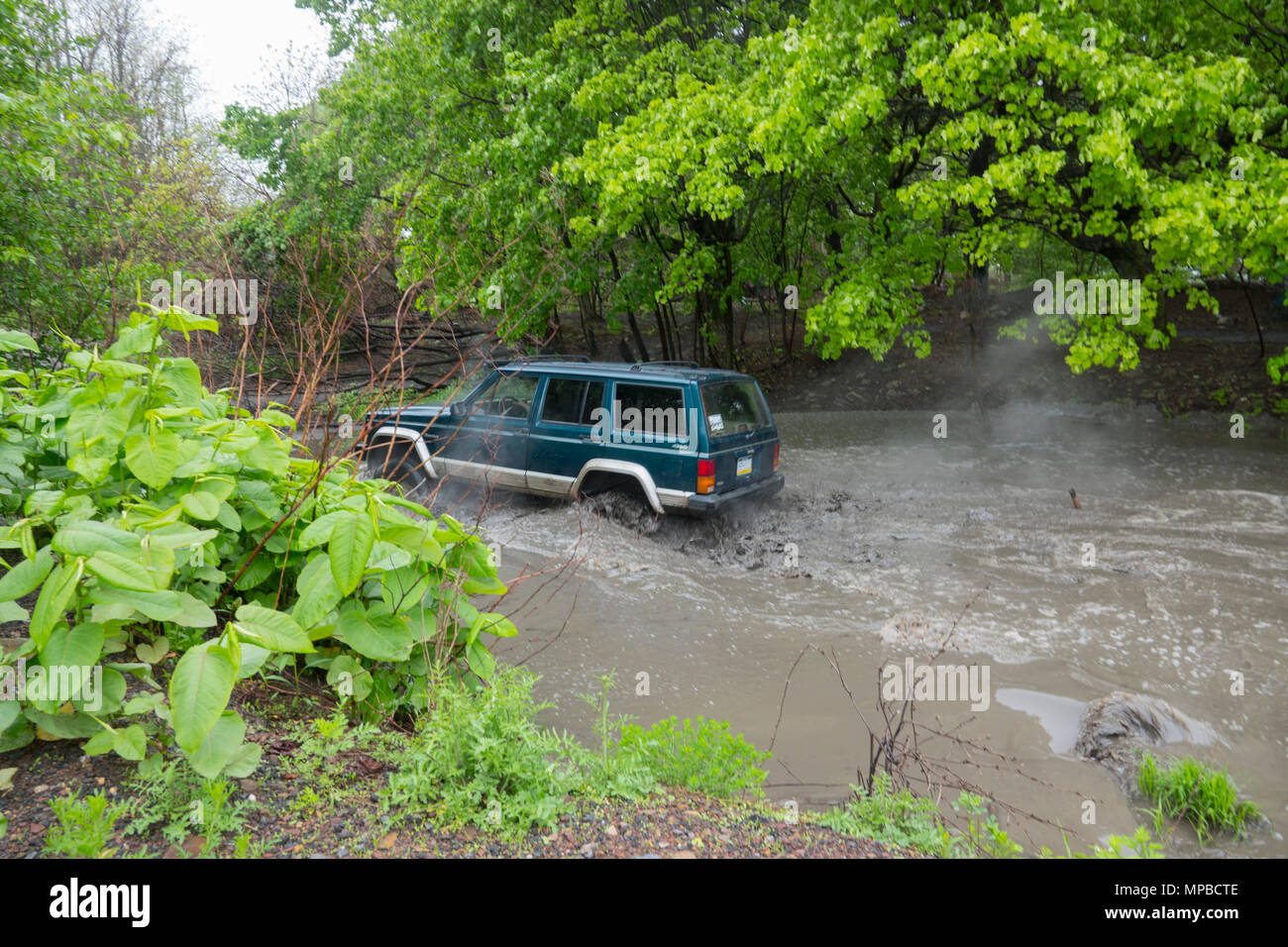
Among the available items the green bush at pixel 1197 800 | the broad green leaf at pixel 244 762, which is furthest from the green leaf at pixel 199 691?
the green bush at pixel 1197 800

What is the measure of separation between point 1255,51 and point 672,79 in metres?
7.87

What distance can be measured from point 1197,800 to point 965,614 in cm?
304

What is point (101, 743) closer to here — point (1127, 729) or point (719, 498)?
point (1127, 729)

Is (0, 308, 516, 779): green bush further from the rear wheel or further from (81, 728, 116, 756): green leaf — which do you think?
the rear wheel

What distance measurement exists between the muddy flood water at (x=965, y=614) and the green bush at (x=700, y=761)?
2.70ft

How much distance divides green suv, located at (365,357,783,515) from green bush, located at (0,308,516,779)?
470 centimetres

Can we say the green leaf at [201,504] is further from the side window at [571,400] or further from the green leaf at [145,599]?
the side window at [571,400]

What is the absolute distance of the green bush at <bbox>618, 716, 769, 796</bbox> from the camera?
344cm

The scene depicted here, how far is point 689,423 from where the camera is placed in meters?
8.38

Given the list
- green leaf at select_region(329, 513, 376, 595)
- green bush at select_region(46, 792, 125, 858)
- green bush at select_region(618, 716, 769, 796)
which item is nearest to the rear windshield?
green bush at select_region(618, 716, 769, 796)

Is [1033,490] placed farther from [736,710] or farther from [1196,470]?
[736,710]

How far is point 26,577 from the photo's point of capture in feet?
7.66

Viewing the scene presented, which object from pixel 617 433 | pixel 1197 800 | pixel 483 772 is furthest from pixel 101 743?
pixel 617 433

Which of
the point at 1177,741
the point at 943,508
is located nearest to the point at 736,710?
the point at 1177,741
